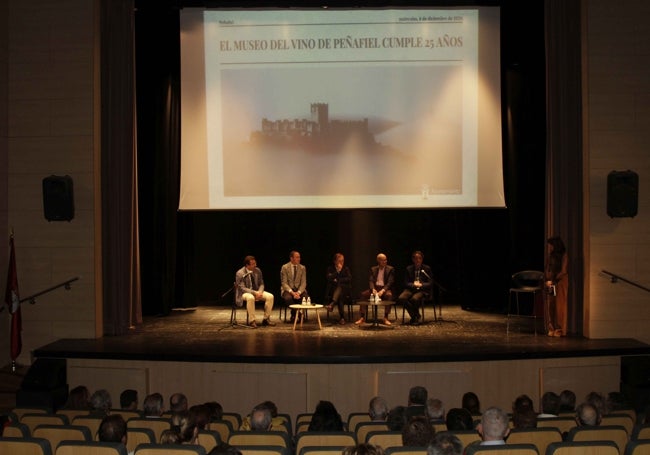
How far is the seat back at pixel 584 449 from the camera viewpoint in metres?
4.05

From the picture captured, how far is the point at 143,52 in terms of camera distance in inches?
461

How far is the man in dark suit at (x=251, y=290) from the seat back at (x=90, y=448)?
6328mm

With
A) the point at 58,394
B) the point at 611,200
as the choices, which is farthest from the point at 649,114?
the point at 58,394

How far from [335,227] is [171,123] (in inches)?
108

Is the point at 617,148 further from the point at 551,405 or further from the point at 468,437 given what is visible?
the point at 468,437

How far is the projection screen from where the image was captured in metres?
10.5

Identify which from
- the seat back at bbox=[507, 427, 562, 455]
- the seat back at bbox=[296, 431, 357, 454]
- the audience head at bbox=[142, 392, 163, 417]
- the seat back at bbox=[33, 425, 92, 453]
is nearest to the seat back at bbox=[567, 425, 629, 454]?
the seat back at bbox=[507, 427, 562, 455]

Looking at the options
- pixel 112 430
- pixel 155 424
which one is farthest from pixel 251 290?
pixel 112 430

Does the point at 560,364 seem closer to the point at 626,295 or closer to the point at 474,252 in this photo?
the point at 626,295

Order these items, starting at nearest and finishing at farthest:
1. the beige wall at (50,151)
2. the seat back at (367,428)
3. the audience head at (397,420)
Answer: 1. the seat back at (367,428)
2. the audience head at (397,420)
3. the beige wall at (50,151)

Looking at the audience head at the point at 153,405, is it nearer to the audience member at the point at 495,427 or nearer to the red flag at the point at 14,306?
the audience member at the point at 495,427

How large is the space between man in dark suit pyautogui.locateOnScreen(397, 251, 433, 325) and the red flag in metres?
4.45

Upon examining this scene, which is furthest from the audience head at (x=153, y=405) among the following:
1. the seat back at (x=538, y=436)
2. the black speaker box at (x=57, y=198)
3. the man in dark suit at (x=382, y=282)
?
the man in dark suit at (x=382, y=282)

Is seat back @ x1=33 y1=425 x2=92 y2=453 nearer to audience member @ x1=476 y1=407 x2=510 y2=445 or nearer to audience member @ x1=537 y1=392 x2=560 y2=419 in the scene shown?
audience member @ x1=476 y1=407 x2=510 y2=445
